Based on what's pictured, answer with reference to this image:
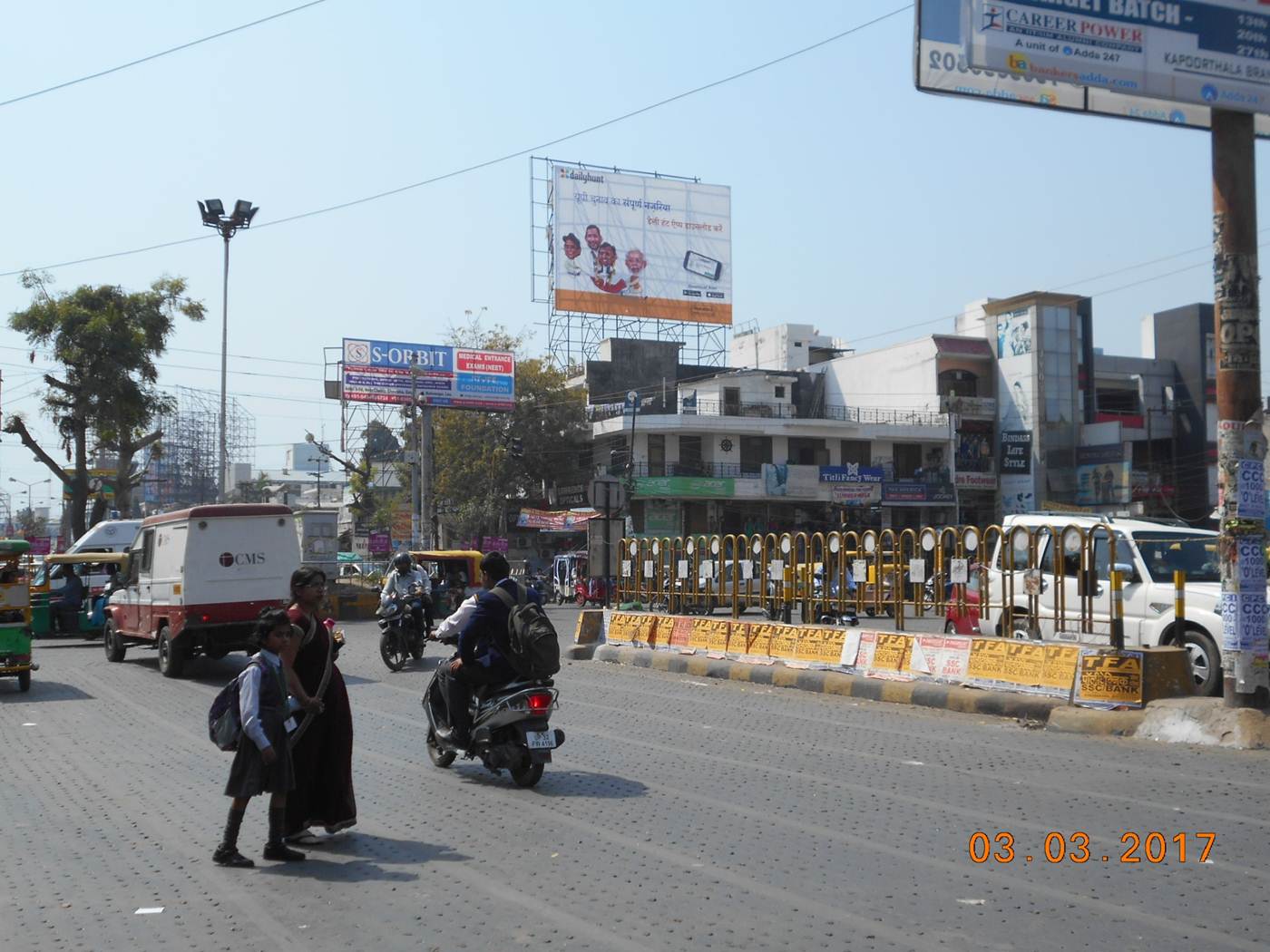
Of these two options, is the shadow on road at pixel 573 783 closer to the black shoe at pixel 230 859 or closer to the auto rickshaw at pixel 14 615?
the black shoe at pixel 230 859

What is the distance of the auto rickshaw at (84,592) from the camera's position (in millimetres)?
26703

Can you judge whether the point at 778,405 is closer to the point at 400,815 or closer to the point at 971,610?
the point at 971,610

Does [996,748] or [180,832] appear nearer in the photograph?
[180,832]

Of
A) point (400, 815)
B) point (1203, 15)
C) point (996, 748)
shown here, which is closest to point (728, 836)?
point (400, 815)

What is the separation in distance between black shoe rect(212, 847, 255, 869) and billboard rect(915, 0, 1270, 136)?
8.85m

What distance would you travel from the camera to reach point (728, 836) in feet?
24.1

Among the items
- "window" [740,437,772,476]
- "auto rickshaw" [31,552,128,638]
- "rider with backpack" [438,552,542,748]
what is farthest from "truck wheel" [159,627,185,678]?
"window" [740,437,772,476]

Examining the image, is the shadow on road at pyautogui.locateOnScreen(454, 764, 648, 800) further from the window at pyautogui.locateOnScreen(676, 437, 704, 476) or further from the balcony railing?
the balcony railing

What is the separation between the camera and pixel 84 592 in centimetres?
2756

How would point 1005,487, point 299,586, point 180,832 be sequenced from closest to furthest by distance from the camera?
point 299,586 → point 180,832 → point 1005,487

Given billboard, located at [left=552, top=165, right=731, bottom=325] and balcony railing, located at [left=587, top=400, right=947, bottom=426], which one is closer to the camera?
billboard, located at [left=552, top=165, right=731, bottom=325]

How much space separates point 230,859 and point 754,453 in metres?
53.5

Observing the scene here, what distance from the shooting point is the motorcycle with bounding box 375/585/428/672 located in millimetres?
18422

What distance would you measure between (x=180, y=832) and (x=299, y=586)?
1961 millimetres
